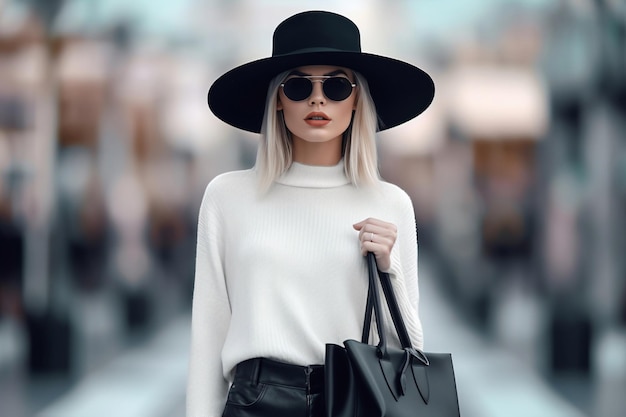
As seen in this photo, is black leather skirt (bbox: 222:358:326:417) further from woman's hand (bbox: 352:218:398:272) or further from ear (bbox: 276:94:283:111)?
ear (bbox: 276:94:283:111)

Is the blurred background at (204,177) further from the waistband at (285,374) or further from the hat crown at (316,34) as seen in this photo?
the hat crown at (316,34)

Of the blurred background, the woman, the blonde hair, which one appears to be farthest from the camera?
the blurred background

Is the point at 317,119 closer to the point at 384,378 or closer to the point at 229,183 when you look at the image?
the point at 229,183

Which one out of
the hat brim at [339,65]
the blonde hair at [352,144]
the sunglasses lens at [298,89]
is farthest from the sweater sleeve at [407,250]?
the sunglasses lens at [298,89]

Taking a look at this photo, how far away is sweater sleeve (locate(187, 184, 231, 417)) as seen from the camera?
6.39ft

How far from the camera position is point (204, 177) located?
18422 millimetres

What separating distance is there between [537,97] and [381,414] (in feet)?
37.8

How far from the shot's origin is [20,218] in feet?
30.6

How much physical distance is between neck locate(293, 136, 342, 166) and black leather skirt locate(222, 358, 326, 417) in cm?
50

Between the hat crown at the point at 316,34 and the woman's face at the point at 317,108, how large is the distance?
5 cm

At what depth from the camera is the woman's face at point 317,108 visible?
1.95 meters

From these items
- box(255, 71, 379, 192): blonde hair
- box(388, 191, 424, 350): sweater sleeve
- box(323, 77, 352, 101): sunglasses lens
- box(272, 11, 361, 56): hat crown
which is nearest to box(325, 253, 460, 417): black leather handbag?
box(388, 191, 424, 350): sweater sleeve

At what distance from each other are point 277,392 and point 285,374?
42 mm

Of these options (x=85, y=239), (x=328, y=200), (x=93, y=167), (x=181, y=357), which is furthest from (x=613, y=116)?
(x=328, y=200)
